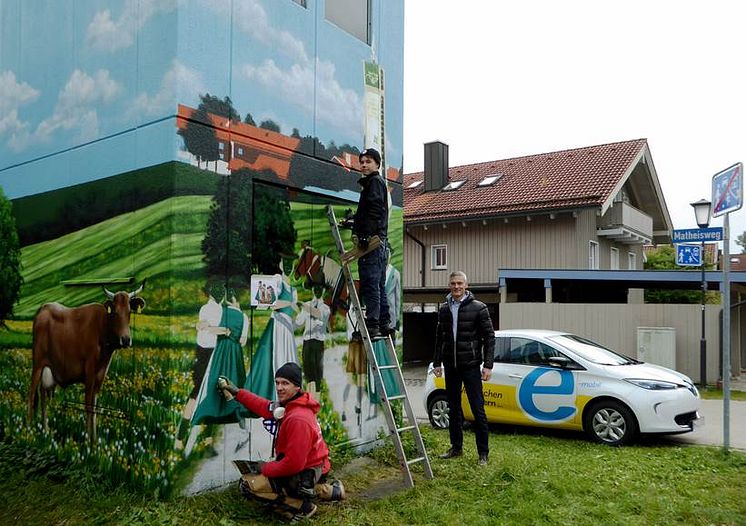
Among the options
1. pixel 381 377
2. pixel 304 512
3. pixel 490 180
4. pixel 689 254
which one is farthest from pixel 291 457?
pixel 490 180

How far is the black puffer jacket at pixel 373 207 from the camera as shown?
6340mm

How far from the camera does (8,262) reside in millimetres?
7207

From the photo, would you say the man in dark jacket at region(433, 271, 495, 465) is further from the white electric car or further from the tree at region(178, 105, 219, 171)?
the tree at region(178, 105, 219, 171)

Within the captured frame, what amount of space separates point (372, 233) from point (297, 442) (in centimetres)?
225

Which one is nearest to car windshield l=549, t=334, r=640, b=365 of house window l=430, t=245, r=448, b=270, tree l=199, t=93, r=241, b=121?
tree l=199, t=93, r=241, b=121

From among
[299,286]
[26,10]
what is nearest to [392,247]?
Answer: [299,286]

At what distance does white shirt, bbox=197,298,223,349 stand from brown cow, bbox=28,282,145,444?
53 centimetres

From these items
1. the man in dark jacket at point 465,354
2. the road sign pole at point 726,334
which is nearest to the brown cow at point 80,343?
the man in dark jacket at point 465,354

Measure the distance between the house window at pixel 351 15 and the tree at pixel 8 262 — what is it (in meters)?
4.10

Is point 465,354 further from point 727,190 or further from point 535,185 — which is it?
point 535,185

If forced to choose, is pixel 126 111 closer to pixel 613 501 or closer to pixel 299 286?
pixel 299 286

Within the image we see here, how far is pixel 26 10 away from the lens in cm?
707

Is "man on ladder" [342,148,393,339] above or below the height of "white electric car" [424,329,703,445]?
above

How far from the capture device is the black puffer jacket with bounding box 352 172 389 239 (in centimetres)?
634
